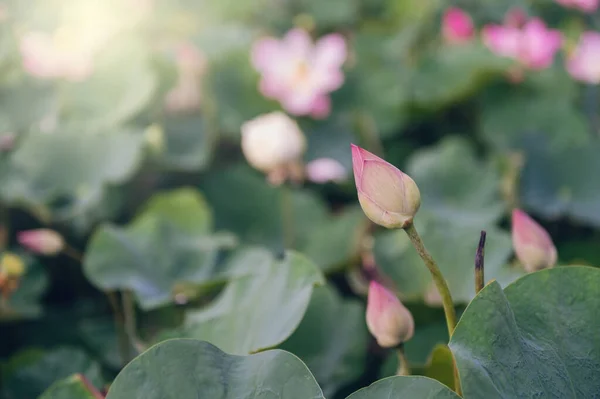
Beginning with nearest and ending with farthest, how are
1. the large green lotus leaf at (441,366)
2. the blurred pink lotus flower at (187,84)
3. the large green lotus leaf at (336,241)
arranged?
the large green lotus leaf at (441,366) < the large green lotus leaf at (336,241) < the blurred pink lotus flower at (187,84)

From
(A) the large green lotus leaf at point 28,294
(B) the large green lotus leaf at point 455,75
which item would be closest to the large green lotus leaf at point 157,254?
(A) the large green lotus leaf at point 28,294

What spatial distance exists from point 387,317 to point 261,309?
0.53 feet

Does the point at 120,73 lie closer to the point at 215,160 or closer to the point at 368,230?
the point at 215,160

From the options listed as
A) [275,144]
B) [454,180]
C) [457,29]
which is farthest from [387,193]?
[457,29]

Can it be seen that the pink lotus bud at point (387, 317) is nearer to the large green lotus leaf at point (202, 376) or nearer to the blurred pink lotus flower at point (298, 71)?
the large green lotus leaf at point (202, 376)

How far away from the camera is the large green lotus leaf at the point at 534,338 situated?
0.42 meters

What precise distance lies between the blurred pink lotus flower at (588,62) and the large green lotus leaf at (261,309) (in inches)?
32.2

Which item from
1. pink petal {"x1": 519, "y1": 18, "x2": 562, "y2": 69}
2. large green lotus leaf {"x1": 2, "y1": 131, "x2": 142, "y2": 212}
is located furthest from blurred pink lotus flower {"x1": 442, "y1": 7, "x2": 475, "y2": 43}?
large green lotus leaf {"x1": 2, "y1": 131, "x2": 142, "y2": 212}

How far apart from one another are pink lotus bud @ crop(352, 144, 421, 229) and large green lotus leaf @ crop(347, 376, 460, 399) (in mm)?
105

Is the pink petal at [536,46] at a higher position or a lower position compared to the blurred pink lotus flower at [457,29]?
higher

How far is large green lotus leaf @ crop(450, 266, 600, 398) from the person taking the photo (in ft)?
1.37

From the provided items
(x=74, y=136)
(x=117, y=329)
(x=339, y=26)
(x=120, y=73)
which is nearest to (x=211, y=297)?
(x=117, y=329)

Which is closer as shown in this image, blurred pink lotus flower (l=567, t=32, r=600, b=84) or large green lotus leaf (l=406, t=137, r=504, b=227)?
large green lotus leaf (l=406, t=137, r=504, b=227)

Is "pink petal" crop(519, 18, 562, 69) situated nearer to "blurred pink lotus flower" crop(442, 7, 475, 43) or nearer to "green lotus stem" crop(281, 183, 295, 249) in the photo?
"blurred pink lotus flower" crop(442, 7, 475, 43)
